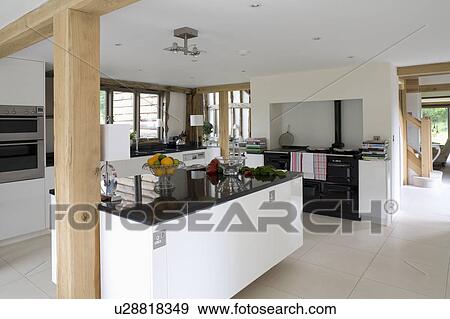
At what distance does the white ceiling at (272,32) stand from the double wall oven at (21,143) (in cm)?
71

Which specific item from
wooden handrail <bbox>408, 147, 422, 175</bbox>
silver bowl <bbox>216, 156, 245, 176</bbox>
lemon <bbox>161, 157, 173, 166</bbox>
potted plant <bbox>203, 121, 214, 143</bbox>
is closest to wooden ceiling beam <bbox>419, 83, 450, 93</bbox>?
wooden handrail <bbox>408, 147, 422, 175</bbox>

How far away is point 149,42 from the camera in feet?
11.4

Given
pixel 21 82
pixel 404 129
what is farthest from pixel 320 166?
pixel 21 82

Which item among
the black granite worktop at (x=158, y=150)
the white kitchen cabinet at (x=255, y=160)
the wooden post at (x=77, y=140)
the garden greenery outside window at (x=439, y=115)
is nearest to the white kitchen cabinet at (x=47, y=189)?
the black granite worktop at (x=158, y=150)

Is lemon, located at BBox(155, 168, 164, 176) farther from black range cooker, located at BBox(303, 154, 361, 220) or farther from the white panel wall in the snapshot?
the white panel wall

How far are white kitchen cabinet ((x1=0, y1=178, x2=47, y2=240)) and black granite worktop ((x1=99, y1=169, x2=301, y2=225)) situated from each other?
179 centimetres

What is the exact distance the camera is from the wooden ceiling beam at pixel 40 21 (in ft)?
6.52

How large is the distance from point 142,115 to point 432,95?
966 centimetres

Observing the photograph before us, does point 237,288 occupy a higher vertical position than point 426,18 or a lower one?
lower

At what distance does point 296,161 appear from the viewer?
5223 mm

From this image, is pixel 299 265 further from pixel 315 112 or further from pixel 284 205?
pixel 315 112

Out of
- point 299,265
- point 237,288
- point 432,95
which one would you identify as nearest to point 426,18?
point 299,265

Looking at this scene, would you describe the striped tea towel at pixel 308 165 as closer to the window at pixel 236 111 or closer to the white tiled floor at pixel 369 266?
the white tiled floor at pixel 369 266

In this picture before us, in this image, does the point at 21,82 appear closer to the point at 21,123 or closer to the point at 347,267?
the point at 21,123
